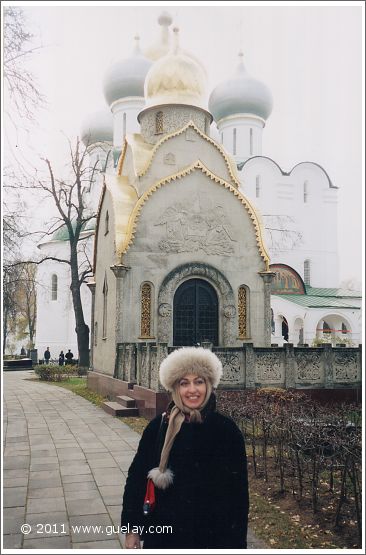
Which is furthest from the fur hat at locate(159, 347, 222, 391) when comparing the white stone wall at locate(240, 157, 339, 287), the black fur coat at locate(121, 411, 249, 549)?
the white stone wall at locate(240, 157, 339, 287)

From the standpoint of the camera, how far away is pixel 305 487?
5.92 m

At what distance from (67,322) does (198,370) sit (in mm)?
28019

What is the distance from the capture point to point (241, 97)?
103 ft

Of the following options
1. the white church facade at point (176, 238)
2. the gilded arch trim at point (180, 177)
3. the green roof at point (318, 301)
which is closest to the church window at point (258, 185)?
the green roof at point (318, 301)

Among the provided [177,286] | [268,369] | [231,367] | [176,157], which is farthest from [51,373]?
[268,369]

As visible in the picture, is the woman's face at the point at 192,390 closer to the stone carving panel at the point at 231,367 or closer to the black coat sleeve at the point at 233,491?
the black coat sleeve at the point at 233,491

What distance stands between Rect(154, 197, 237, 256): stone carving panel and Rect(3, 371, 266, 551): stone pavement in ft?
14.3

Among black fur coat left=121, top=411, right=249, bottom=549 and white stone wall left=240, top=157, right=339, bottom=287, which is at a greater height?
white stone wall left=240, top=157, right=339, bottom=287

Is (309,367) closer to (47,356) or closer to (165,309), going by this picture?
(165,309)

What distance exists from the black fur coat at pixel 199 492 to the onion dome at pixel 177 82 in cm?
1298

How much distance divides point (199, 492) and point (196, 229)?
998 cm

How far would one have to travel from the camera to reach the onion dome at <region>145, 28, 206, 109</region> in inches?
582

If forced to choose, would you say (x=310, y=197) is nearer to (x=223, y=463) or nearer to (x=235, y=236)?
(x=235, y=236)

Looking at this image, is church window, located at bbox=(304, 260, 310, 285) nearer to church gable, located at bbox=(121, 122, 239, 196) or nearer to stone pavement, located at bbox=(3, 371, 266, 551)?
church gable, located at bbox=(121, 122, 239, 196)
